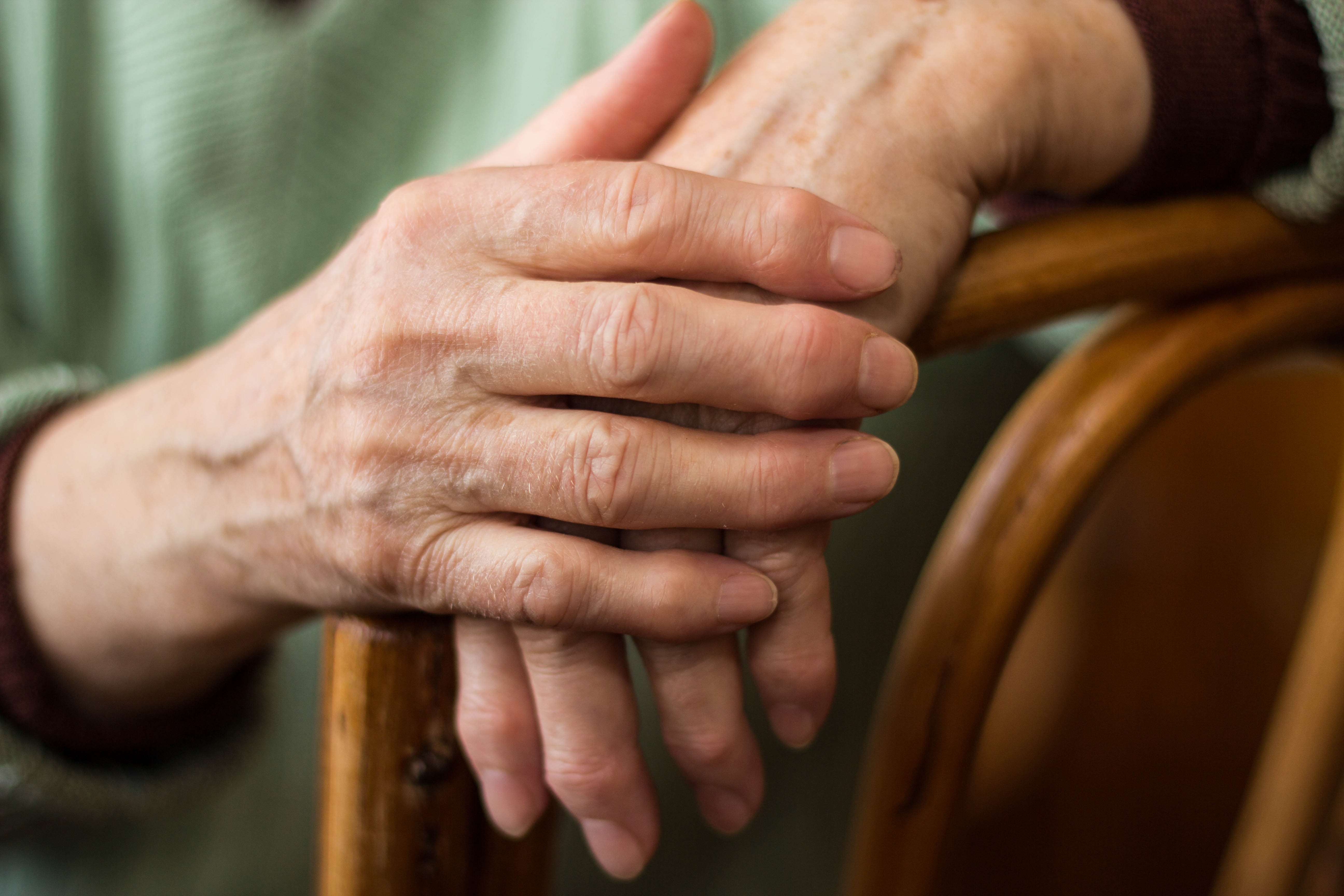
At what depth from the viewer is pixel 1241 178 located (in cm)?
44

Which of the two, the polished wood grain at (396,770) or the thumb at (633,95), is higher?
the thumb at (633,95)

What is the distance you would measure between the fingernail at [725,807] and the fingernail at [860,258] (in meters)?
0.24

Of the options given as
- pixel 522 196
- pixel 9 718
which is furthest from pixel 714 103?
pixel 9 718

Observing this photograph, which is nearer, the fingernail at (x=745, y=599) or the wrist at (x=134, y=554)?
the fingernail at (x=745, y=599)

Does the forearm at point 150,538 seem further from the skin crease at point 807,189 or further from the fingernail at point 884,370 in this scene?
the fingernail at point 884,370

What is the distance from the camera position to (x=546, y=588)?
0.32 m

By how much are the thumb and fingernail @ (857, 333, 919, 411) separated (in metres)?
0.17

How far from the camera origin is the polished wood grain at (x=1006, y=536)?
0.40 m

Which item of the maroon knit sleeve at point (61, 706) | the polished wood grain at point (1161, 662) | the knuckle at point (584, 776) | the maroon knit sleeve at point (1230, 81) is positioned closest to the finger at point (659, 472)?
the knuckle at point (584, 776)

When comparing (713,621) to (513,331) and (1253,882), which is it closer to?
(513,331)

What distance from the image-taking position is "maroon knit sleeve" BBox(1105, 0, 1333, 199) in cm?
42

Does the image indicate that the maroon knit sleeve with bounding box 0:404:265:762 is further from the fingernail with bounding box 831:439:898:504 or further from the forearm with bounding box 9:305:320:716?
the fingernail with bounding box 831:439:898:504

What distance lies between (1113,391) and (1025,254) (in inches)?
3.3

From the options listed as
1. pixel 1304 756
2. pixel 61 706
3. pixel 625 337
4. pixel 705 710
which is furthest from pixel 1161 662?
pixel 61 706
